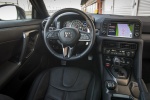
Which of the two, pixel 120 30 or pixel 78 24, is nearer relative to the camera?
pixel 120 30

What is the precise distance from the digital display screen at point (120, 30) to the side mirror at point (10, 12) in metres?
1.00

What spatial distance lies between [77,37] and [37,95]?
601 mm

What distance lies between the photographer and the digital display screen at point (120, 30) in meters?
1.56

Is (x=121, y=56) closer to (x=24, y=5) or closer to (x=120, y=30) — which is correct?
(x=120, y=30)

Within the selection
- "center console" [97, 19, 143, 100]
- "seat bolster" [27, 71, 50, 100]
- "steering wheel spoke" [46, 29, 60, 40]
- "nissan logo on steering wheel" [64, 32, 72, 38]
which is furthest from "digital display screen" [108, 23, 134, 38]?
"seat bolster" [27, 71, 50, 100]

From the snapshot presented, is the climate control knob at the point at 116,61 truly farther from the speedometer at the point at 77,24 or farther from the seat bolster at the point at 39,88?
the seat bolster at the point at 39,88

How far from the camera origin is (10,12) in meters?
1.84

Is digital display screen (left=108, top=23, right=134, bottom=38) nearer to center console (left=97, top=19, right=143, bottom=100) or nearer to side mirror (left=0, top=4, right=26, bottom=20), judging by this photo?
center console (left=97, top=19, right=143, bottom=100)

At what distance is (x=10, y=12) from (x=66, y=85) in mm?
972

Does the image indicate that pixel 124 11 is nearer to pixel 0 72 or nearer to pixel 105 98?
pixel 105 98

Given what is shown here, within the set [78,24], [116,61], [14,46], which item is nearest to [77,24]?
[78,24]

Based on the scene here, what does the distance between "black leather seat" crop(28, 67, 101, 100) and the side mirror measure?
2.23 ft

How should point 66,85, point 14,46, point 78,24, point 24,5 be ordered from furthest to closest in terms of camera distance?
point 24,5, point 78,24, point 66,85, point 14,46

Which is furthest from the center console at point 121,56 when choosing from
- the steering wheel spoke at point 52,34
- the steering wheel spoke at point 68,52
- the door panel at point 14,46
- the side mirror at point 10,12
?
the side mirror at point 10,12
